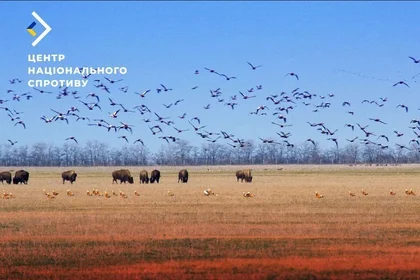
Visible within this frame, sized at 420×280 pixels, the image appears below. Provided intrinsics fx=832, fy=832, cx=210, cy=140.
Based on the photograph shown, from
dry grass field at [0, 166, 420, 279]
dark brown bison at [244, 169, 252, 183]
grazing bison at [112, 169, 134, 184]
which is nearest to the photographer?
dry grass field at [0, 166, 420, 279]

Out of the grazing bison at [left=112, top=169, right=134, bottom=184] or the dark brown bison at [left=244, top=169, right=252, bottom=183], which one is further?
the dark brown bison at [left=244, top=169, right=252, bottom=183]

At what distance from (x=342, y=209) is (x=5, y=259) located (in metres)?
17.1

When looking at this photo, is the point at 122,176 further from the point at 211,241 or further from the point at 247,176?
the point at 211,241

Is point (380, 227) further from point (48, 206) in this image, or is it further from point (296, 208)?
point (48, 206)

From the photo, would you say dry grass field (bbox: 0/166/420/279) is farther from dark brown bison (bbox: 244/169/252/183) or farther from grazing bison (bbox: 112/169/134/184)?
dark brown bison (bbox: 244/169/252/183)

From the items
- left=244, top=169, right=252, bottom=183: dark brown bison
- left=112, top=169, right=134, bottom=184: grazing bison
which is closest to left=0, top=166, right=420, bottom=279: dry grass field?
left=112, top=169, right=134, bottom=184: grazing bison

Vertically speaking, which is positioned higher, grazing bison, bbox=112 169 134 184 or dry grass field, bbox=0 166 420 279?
grazing bison, bbox=112 169 134 184

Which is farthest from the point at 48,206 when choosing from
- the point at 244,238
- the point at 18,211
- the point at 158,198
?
the point at 244,238

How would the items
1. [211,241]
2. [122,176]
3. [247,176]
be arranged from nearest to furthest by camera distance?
[211,241]
[122,176]
[247,176]

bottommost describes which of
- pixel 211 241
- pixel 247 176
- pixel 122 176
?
pixel 211 241

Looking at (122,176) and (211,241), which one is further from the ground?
(122,176)

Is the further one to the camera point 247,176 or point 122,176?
point 247,176

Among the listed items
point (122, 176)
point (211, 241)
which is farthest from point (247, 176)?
point (211, 241)

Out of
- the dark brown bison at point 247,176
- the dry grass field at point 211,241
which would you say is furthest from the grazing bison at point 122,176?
the dry grass field at point 211,241
